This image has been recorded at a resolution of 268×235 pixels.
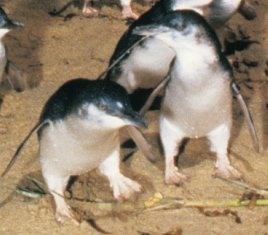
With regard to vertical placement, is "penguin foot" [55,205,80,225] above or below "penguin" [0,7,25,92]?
below

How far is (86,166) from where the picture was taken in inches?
119

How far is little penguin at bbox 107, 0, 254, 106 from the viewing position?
3535mm

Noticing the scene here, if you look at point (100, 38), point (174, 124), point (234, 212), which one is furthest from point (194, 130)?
point (100, 38)

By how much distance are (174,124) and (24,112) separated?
90 centimetres

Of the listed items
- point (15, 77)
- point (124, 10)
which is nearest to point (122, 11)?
point (124, 10)

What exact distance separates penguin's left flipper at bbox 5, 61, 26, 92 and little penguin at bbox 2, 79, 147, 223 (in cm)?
83

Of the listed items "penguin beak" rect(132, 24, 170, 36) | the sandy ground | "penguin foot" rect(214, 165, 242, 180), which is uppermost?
"penguin beak" rect(132, 24, 170, 36)

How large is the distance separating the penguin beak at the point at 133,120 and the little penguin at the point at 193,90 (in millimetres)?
364

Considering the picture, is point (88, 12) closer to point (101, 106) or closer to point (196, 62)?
point (196, 62)

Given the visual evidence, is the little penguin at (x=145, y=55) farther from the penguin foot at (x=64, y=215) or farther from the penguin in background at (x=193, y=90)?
the penguin foot at (x=64, y=215)

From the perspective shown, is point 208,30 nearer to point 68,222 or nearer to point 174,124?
point 174,124

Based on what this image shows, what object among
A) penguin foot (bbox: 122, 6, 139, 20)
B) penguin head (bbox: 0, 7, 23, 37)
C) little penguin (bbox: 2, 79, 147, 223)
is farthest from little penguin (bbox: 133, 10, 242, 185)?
penguin foot (bbox: 122, 6, 139, 20)

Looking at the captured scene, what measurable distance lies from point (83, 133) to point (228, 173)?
0.78 meters

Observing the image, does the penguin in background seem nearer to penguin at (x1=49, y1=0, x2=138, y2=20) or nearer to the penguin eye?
the penguin eye
